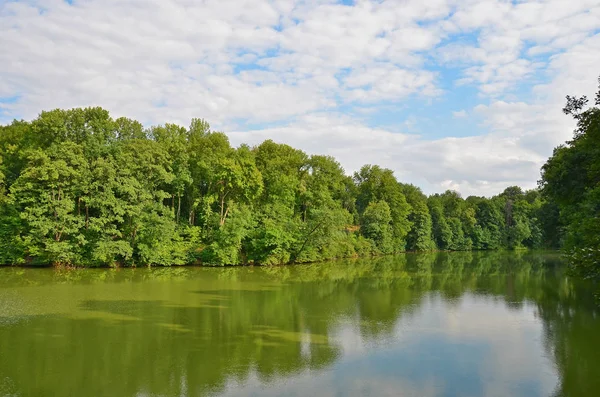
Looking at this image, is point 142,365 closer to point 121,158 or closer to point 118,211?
point 118,211

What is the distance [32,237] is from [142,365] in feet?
72.4

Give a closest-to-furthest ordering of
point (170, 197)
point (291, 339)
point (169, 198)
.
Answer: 1. point (291, 339)
2. point (170, 197)
3. point (169, 198)

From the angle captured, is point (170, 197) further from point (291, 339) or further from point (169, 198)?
point (291, 339)

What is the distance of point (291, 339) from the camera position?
13.2 m

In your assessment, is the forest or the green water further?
the forest

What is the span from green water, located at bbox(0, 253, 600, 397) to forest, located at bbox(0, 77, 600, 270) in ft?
16.8

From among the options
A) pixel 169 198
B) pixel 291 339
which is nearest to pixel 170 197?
pixel 169 198

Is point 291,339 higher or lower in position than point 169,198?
lower

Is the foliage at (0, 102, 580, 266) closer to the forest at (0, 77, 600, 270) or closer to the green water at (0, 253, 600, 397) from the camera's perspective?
the forest at (0, 77, 600, 270)

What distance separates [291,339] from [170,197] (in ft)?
75.5

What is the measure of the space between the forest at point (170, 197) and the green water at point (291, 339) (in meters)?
5.14

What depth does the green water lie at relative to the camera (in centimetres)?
962

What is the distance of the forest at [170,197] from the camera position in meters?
27.9

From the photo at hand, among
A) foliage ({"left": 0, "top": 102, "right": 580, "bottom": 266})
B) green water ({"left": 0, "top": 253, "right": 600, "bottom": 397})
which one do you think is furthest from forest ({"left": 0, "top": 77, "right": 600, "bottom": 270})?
green water ({"left": 0, "top": 253, "right": 600, "bottom": 397})
